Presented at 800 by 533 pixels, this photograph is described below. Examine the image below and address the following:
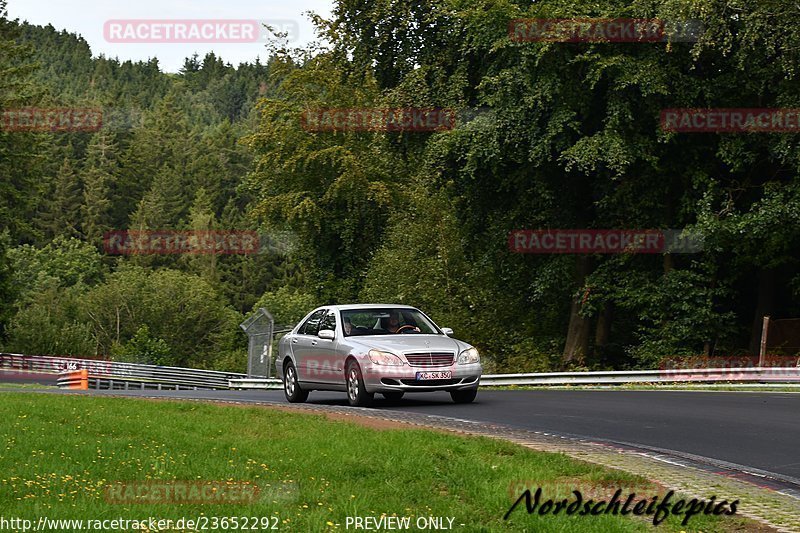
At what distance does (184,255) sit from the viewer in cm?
13288

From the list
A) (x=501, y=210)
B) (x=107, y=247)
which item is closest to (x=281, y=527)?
(x=501, y=210)

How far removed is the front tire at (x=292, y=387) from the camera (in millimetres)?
21406

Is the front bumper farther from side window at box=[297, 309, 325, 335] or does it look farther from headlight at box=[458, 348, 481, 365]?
side window at box=[297, 309, 325, 335]

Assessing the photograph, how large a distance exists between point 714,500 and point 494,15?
21322mm

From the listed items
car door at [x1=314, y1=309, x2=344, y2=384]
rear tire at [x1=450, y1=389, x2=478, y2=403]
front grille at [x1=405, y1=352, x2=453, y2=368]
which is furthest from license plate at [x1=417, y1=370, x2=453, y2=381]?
car door at [x1=314, y1=309, x2=344, y2=384]

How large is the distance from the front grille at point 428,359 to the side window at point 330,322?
6.59ft

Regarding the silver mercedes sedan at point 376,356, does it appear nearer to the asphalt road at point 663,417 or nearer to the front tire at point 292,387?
the front tire at point 292,387

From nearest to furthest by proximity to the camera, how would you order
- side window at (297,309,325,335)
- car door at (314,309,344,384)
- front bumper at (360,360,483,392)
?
1. front bumper at (360,360,483,392)
2. car door at (314,309,344,384)
3. side window at (297,309,325,335)

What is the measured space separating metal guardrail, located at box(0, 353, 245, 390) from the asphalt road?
3236 cm

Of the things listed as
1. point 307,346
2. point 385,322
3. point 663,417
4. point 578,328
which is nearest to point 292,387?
point 307,346

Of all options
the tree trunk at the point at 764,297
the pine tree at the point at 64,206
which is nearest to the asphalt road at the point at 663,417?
the tree trunk at the point at 764,297

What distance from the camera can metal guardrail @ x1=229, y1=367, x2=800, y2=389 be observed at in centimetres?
2436

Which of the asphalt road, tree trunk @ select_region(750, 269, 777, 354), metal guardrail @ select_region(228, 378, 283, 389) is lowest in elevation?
metal guardrail @ select_region(228, 378, 283, 389)

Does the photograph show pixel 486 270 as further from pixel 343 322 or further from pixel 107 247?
pixel 107 247
